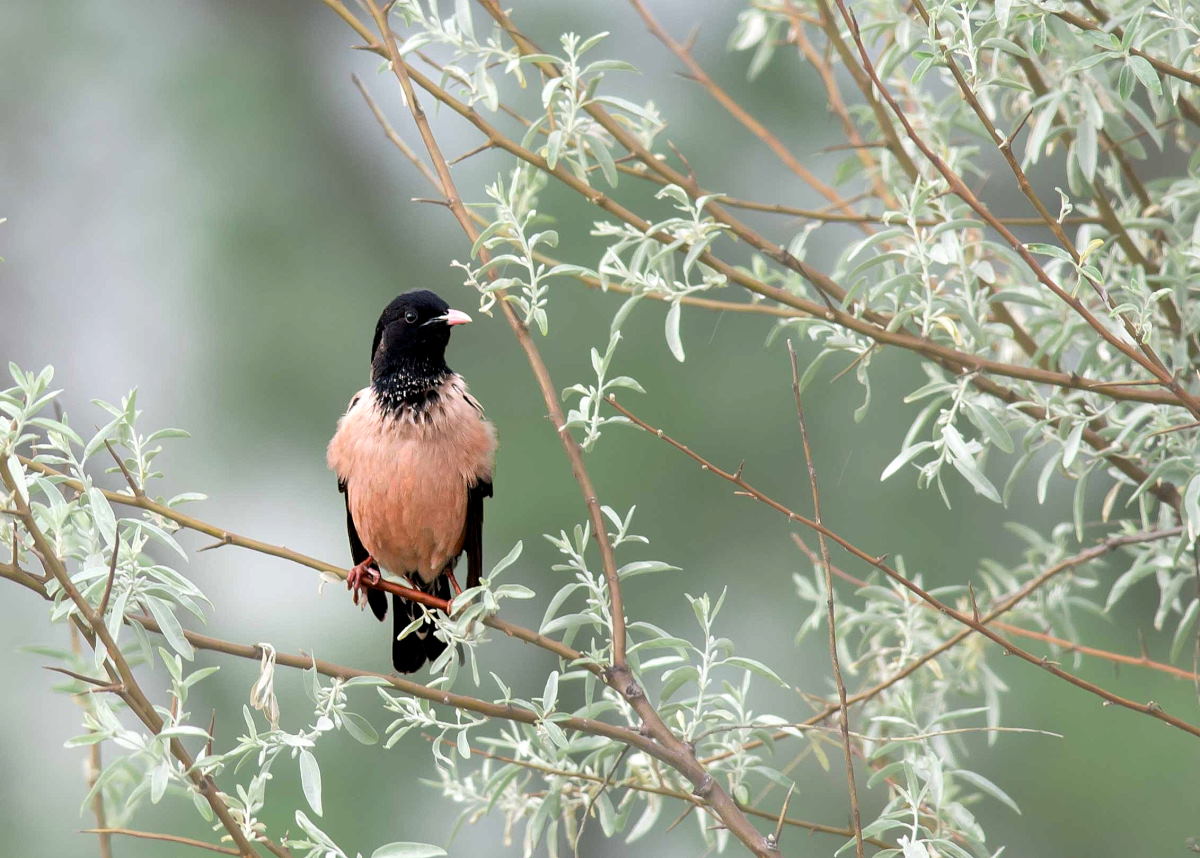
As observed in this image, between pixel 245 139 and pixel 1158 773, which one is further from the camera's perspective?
pixel 245 139

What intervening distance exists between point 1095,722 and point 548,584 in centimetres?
318

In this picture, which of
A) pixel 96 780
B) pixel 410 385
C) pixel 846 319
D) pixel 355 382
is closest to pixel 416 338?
pixel 410 385

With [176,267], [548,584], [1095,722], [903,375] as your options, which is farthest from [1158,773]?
[176,267]

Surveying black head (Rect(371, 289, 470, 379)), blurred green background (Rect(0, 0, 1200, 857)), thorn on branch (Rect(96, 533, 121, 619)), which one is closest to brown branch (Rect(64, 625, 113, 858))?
thorn on branch (Rect(96, 533, 121, 619))

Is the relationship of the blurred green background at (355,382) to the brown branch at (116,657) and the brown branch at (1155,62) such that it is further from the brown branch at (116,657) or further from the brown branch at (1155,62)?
the brown branch at (116,657)

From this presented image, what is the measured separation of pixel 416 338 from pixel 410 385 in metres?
0.13

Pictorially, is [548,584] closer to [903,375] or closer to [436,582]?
[903,375]

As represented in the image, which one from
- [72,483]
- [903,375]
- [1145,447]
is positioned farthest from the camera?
[903,375]

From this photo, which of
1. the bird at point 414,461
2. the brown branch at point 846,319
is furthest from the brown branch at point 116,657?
the bird at point 414,461

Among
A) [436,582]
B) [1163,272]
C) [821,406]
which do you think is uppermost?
[1163,272]

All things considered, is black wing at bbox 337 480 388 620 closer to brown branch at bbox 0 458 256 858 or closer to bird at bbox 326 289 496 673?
bird at bbox 326 289 496 673

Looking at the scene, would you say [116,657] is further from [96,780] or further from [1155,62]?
[1155,62]

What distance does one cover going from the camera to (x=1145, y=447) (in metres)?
2.62

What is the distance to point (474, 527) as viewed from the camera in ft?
11.5
